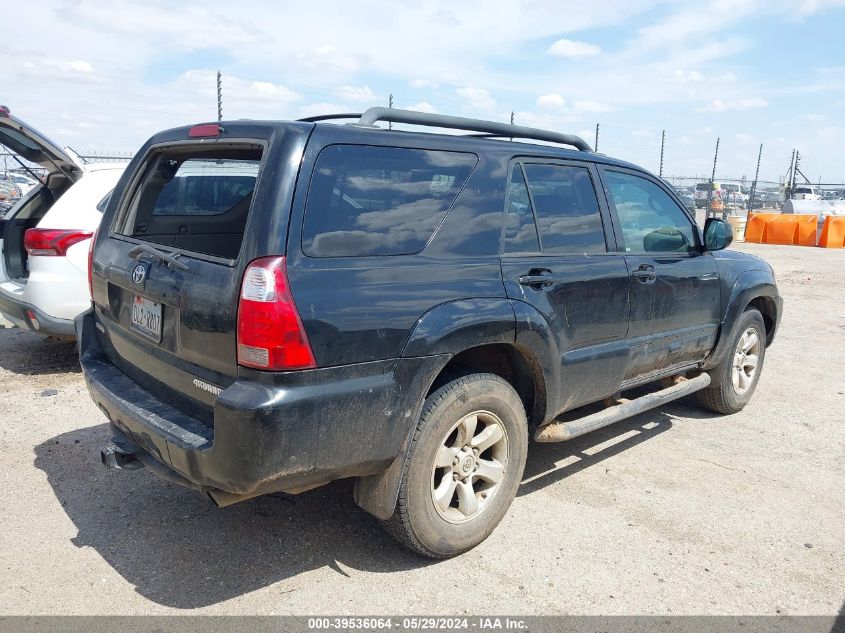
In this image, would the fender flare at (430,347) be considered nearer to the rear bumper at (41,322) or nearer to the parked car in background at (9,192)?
the rear bumper at (41,322)

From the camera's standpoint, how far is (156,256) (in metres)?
3.05

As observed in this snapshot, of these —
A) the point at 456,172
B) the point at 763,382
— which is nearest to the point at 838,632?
the point at 456,172

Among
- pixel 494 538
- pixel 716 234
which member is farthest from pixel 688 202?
pixel 494 538

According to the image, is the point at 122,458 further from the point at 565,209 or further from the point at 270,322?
the point at 565,209

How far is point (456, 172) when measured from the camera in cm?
326

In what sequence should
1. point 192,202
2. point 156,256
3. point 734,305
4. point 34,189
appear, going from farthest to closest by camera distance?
point 34,189 → point 734,305 → point 192,202 → point 156,256

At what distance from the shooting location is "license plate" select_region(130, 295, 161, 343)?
119 inches

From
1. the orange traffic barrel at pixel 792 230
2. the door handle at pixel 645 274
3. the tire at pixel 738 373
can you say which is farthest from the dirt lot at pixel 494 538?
the orange traffic barrel at pixel 792 230

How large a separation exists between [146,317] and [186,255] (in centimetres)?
41

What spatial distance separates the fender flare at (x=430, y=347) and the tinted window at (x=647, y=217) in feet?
4.78

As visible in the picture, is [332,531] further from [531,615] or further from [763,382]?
[763,382]

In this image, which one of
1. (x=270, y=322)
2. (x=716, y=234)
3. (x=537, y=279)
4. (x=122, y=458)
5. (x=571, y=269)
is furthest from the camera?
(x=716, y=234)

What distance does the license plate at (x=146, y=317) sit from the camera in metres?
3.03

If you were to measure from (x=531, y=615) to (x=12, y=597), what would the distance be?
2.18 metres
